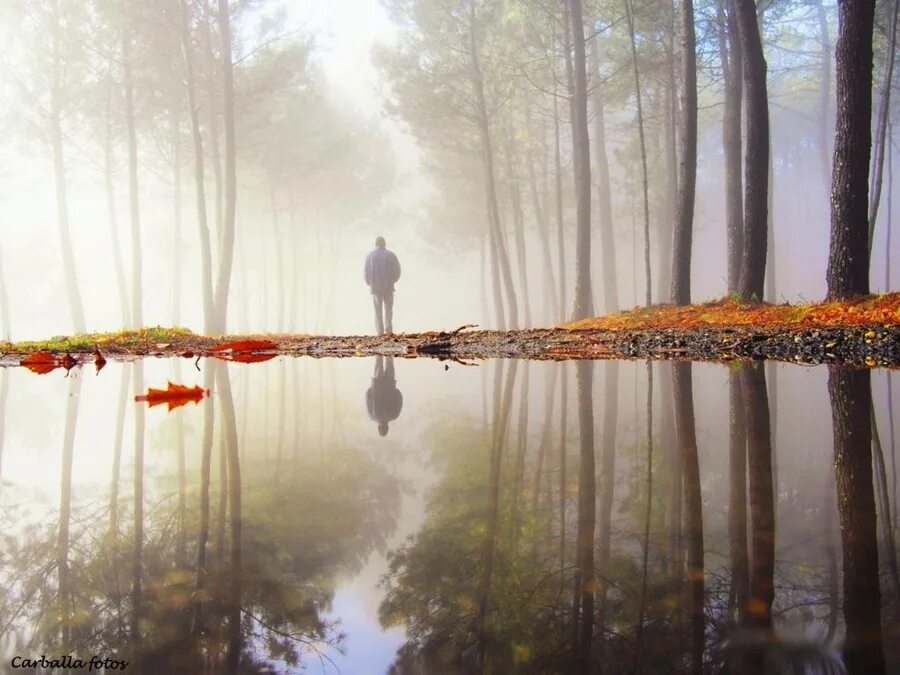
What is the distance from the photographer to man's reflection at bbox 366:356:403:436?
3248 mm

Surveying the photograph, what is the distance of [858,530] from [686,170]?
32.5ft

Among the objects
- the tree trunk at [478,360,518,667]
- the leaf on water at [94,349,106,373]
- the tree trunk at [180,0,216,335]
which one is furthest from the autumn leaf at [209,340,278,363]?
the tree trunk at [478,360,518,667]

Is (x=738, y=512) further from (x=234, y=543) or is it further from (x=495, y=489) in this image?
(x=234, y=543)

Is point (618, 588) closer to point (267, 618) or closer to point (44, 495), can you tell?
point (267, 618)

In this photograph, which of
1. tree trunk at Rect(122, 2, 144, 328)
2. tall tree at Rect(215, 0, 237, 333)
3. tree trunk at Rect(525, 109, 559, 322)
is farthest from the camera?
tree trunk at Rect(525, 109, 559, 322)

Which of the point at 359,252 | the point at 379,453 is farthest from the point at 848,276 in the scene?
the point at 359,252

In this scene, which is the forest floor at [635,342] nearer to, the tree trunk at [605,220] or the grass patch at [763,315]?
the grass patch at [763,315]

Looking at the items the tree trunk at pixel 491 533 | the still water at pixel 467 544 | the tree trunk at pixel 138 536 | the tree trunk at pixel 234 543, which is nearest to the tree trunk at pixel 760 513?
the still water at pixel 467 544

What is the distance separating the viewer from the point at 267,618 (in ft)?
3.55

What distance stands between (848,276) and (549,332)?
397 cm

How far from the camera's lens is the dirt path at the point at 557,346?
16.6 feet

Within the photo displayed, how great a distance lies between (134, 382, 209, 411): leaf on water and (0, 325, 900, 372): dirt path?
9.82 ft

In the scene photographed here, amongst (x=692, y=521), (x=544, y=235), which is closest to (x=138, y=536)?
(x=692, y=521)

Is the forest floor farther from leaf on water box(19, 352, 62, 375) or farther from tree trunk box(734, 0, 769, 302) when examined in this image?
tree trunk box(734, 0, 769, 302)
